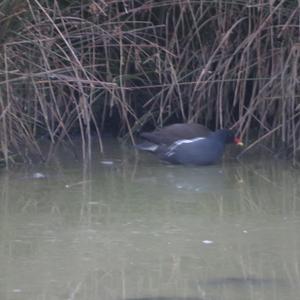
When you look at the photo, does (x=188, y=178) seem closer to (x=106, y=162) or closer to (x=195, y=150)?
(x=195, y=150)

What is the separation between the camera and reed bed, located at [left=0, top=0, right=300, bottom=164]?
23.6ft

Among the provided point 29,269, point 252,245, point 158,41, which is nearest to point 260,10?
point 158,41

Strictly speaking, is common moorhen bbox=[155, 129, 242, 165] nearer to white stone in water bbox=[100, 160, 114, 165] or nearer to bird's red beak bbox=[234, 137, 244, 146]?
bird's red beak bbox=[234, 137, 244, 146]

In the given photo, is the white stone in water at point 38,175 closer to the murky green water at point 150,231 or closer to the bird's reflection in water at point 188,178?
the murky green water at point 150,231

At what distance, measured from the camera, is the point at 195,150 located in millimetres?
7668

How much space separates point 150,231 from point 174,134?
7.57ft

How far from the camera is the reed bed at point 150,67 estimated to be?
7180 millimetres

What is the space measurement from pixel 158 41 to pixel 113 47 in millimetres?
A: 376

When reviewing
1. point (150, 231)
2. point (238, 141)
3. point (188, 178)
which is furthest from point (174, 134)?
point (150, 231)

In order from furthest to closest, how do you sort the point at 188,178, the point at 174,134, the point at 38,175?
the point at 174,134 → the point at 188,178 → the point at 38,175

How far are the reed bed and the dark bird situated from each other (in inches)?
10.8

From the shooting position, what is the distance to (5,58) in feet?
22.5

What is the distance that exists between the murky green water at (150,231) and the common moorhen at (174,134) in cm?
20

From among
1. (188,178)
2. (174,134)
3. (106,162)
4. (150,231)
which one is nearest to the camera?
(150,231)
